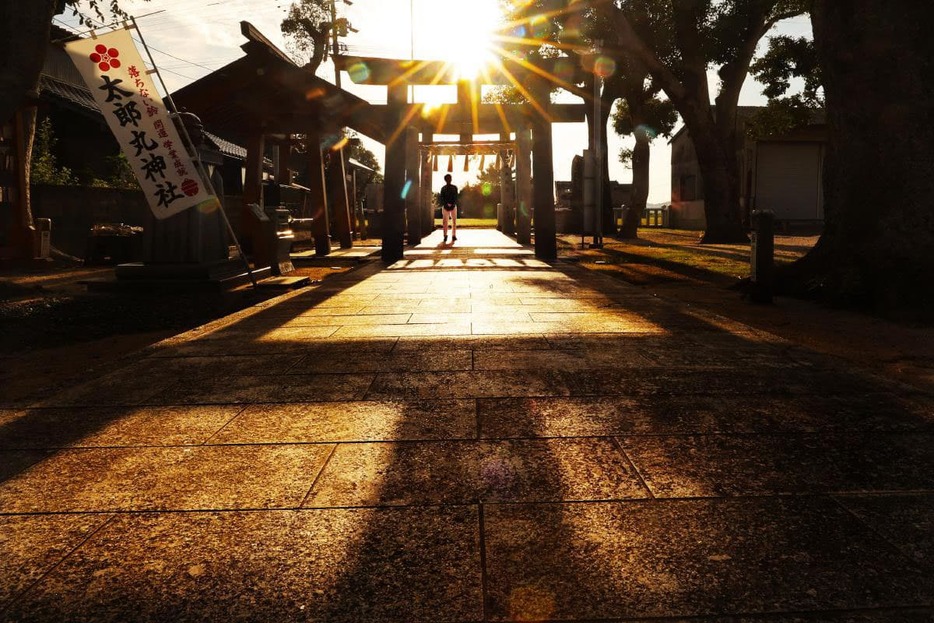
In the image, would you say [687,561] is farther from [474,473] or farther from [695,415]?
[695,415]

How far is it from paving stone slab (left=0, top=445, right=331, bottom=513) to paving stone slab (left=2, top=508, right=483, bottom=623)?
0.15 metres

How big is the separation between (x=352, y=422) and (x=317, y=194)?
14.3m

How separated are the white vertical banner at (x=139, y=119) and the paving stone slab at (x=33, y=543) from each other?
645cm

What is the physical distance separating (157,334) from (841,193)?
25.5 ft

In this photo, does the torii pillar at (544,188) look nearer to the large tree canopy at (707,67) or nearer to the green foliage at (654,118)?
the large tree canopy at (707,67)

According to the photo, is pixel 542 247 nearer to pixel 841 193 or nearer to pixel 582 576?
pixel 841 193

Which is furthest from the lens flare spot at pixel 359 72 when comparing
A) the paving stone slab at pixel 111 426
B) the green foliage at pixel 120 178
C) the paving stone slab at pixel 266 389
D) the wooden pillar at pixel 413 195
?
the paving stone slab at pixel 111 426

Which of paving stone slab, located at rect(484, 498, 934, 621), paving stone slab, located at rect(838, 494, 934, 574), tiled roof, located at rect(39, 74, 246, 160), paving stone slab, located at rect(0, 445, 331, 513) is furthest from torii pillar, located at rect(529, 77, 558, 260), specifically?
paving stone slab, located at rect(484, 498, 934, 621)

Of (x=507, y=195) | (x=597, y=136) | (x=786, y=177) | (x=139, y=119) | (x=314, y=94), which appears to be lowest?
(x=507, y=195)

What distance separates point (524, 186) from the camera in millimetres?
22359

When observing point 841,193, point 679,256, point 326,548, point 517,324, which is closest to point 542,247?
point 679,256

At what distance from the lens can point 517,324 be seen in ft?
20.4

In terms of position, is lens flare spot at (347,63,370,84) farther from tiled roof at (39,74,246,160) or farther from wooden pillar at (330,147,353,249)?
tiled roof at (39,74,246,160)

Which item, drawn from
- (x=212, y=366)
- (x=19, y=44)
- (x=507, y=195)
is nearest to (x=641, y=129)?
(x=507, y=195)
